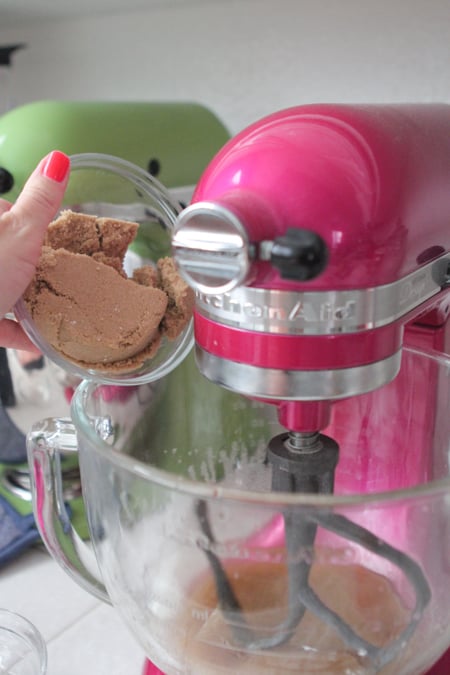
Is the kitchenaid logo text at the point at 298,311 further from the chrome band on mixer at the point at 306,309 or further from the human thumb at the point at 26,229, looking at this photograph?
the human thumb at the point at 26,229

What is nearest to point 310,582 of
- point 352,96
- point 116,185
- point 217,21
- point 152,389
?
point 152,389

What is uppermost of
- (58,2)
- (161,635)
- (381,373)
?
(58,2)

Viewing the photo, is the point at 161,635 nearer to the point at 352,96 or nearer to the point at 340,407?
the point at 340,407

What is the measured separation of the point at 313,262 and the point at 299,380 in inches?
2.0

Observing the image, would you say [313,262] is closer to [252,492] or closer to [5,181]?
[252,492]

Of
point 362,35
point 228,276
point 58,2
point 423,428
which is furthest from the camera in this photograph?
point 58,2

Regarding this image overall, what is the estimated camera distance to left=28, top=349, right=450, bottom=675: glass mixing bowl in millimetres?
261

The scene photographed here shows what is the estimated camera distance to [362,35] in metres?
0.55

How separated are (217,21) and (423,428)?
441 millimetres

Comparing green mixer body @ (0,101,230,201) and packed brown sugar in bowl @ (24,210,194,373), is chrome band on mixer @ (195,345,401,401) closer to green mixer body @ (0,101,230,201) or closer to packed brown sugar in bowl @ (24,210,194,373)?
packed brown sugar in bowl @ (24,210,194,373)

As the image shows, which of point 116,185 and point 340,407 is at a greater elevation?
point 116,185

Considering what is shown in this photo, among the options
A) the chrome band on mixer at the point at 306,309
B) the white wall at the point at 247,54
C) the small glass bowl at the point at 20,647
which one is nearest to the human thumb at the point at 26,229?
the chrome band on mixer at the point at 306,309

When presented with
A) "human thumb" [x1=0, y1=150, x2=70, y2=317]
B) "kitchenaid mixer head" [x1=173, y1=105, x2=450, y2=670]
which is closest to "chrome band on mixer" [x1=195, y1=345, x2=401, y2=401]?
"kitchenaid mixer head" [x1=173, y1=105, x2=450, y2=670]

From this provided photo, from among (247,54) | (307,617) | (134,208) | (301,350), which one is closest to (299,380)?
(301,350)
